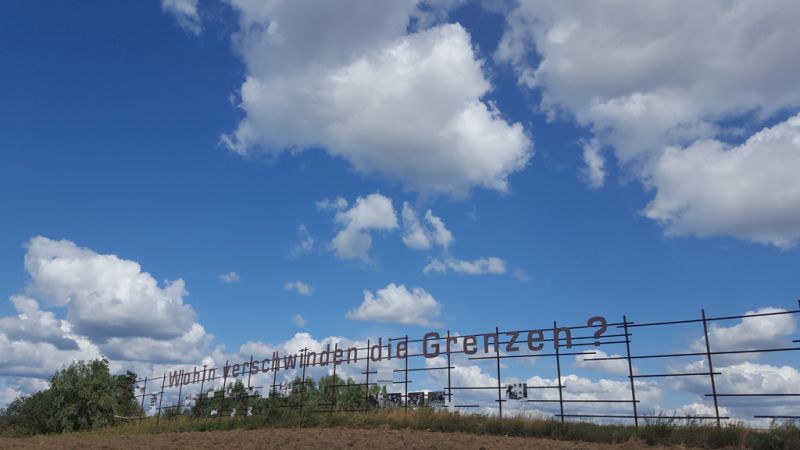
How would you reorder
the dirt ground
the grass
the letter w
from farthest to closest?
the letter w, the dirt ground, the grass

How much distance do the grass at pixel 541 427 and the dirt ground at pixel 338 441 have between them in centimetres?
96

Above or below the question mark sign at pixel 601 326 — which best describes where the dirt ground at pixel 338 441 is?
below

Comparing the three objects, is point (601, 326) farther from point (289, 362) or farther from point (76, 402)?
point (76, 402)

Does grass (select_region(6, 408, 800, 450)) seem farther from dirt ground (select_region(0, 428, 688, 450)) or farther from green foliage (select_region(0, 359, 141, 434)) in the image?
green foliage (select_region(0, 359, 141, 434))

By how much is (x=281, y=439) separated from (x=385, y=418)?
4895 mm

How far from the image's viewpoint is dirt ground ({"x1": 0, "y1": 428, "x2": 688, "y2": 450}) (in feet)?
57.0

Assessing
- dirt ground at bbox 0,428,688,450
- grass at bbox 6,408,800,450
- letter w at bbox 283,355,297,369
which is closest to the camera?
grass at bbox 6,408,800,450

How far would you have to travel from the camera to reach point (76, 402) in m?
41.7

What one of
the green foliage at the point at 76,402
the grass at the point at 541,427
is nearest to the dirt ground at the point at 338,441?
the grass at the point at 541,427

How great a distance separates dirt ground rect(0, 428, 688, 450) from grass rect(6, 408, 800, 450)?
0.96 meters

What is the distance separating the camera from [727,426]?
17469 mm

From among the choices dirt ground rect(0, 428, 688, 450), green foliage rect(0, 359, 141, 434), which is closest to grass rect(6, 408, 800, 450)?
dirt ground rect(0, 428, 688, 450)

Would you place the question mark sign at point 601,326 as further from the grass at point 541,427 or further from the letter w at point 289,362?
the letter w at point 289,362

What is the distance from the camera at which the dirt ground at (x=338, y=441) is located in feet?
57.0
